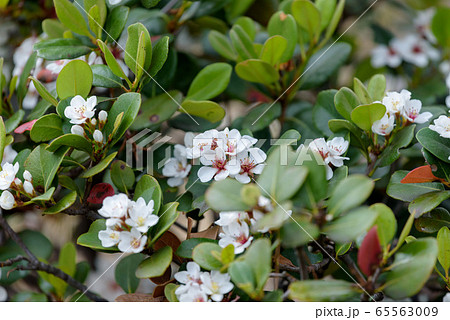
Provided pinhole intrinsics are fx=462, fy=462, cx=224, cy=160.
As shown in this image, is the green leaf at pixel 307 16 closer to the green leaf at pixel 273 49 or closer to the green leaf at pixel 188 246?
the green leaf at pixel 273 49

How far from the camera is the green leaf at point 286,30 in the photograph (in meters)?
1.05

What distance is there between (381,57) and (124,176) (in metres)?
1.00

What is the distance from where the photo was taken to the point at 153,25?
1228 mm

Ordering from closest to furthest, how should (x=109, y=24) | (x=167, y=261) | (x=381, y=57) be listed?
(x=167, y=261)
(x=109, y=24)
(x=381, y=57)

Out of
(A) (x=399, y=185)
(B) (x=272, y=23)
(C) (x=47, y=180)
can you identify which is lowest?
(A) (x=399, y=185)

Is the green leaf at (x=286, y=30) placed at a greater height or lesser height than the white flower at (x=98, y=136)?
greater

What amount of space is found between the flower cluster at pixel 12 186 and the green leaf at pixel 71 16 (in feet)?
1.07

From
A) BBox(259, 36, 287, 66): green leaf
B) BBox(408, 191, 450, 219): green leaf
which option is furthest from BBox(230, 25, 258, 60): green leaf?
BBox(408, 191, 450, 219): green leaf

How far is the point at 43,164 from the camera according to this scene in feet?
2.82

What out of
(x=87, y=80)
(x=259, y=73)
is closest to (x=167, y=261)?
(x=87, y=80)

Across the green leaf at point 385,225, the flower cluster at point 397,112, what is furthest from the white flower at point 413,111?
the green leaf at point 385,225

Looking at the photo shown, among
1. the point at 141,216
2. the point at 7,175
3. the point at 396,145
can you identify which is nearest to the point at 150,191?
the point at 141,216

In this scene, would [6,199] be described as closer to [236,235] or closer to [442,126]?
[236,235]
